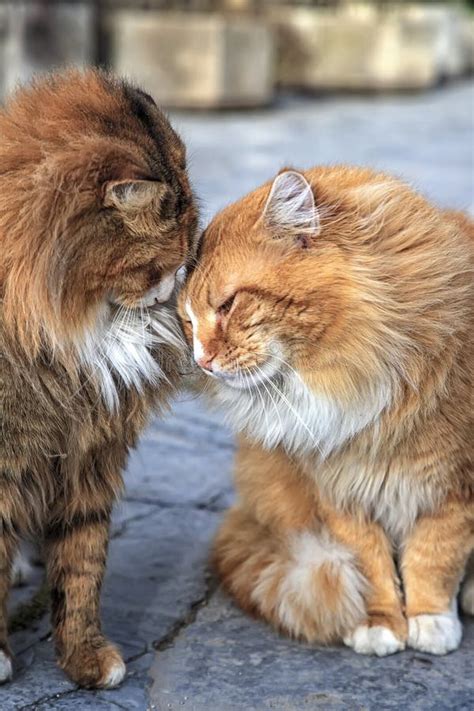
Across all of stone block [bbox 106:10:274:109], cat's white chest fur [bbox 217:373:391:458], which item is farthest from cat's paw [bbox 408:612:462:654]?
stone block [bbox 106:10:274:109]

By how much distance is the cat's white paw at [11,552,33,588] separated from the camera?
269cm

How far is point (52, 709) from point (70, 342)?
759 millimetres

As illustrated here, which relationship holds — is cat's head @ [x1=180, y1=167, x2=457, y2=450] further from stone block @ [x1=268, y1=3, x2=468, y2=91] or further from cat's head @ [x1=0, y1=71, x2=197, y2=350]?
stone block @ [x1=268, y1=3, x2=468, y2=91]

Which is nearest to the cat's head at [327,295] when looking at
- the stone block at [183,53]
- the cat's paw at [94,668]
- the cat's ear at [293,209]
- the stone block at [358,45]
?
the cat's ear at [293,209]

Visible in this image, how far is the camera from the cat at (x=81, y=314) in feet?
6.47

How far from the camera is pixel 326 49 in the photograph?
10.3 metres

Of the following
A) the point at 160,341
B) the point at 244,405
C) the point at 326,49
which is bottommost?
the point at 326,49

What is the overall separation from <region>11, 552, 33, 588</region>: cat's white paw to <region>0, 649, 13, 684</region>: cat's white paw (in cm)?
44

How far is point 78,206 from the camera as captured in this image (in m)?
1.95

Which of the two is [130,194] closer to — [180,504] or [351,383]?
[351,383]

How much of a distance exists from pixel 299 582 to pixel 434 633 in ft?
1.08

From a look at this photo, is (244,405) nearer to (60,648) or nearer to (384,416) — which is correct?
(384,416)

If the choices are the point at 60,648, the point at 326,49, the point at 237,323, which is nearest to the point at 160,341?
the point at 237,323

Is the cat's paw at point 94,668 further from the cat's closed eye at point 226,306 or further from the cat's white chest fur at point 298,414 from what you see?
the cat's closed eye at point 226,306
